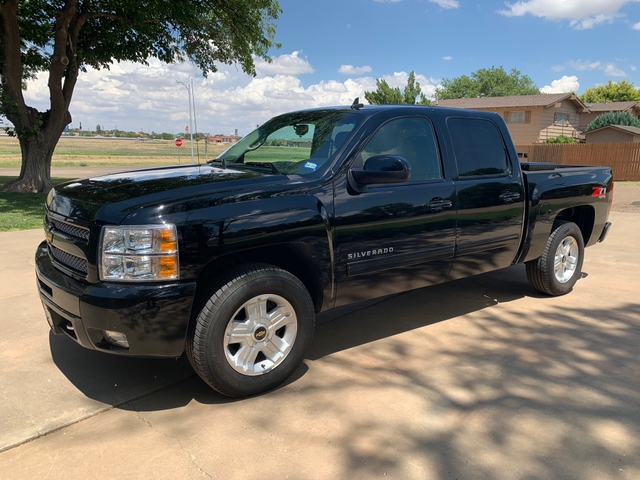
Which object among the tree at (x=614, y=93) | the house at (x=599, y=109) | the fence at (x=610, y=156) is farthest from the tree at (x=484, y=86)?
the fence at (x=610, y=156)

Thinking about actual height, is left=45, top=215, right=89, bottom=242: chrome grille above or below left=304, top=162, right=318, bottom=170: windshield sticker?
below

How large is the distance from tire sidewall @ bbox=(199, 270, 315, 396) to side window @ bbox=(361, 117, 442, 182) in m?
1.28

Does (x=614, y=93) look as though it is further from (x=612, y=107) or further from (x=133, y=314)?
(x=133, y=314)

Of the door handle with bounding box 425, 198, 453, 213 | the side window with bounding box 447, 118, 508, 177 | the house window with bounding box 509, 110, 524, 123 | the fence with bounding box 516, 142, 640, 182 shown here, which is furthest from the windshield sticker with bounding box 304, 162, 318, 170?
the house window with bounding box 509, 110, 524, 123

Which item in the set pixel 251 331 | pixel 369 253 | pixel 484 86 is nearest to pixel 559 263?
pixel 369 253

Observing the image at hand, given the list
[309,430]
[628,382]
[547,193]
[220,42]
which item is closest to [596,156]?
[220,42]

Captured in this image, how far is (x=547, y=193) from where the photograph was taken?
16.2 feet

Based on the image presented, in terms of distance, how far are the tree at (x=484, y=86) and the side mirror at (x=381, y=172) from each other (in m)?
86.4

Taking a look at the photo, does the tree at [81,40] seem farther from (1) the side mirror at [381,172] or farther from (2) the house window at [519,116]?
(2) the house window at [519,116]

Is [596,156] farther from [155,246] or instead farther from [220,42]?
[155,246]

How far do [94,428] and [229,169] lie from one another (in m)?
2.02

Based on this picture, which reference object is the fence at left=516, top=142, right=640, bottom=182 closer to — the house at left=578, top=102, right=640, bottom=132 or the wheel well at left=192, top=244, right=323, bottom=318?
the house at left=578, top=102, right=640, bottom=132

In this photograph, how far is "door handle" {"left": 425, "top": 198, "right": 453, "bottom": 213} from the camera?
3954mm

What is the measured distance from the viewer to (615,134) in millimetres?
33875
